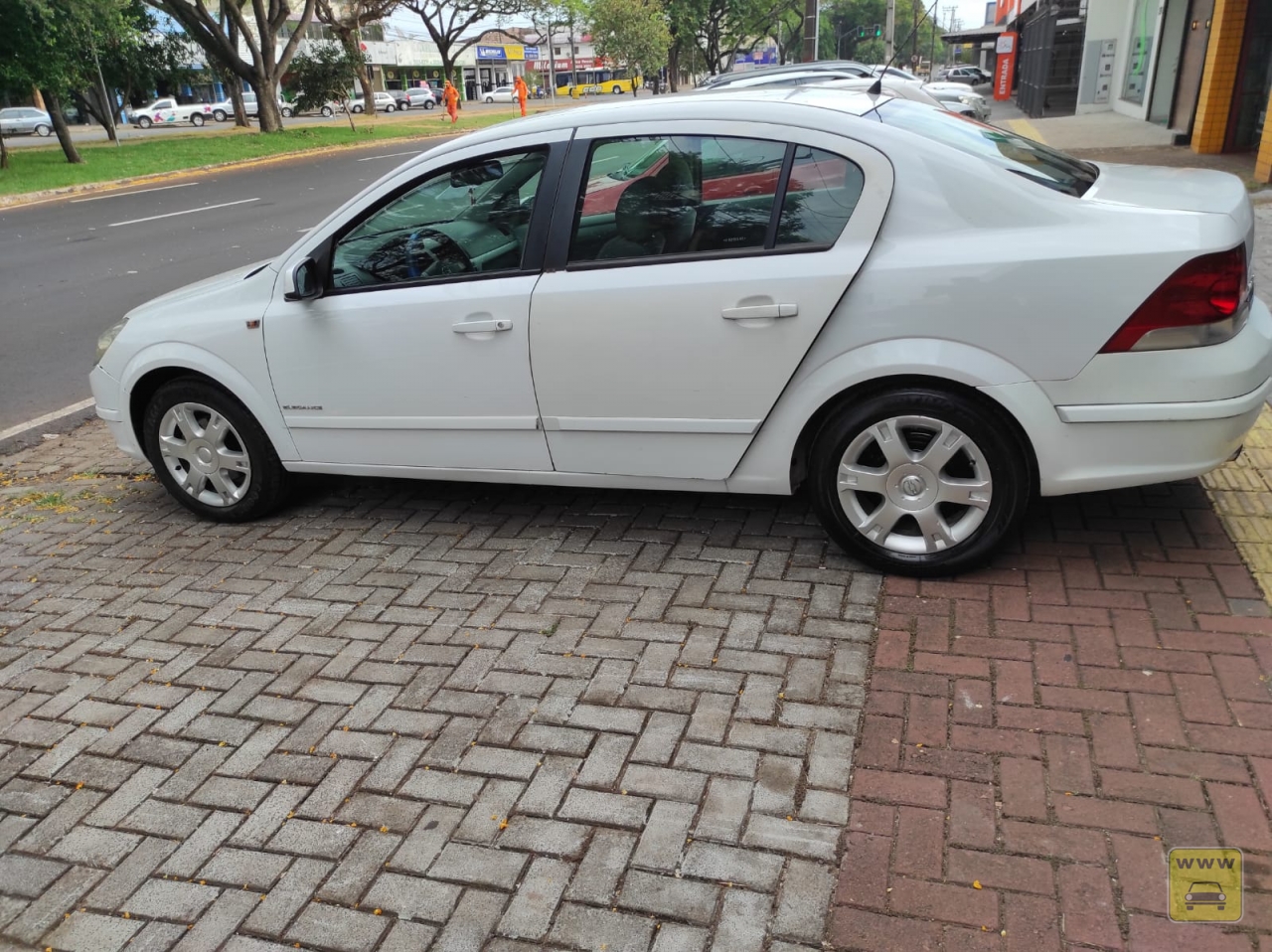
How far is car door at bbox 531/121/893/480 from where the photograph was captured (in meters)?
3.56

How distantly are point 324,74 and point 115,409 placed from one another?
117 feet

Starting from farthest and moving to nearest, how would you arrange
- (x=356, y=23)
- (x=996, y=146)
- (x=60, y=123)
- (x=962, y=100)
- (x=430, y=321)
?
1. (x=356, y=23)
2. (x=60, y=123)
3. (x=962, y=100)
4. (x=430, y=321)
5. (x=996, y=146)

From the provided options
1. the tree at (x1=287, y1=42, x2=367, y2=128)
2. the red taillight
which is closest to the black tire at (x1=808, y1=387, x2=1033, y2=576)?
the red taillight

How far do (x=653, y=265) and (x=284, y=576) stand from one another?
79.2 inches

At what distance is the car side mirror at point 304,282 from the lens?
4.26 metres

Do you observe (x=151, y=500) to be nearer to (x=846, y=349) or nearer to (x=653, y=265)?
(x=653, y=265)

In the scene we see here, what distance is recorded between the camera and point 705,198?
3.74 metres

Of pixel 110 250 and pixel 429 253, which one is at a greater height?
pixel 429 253

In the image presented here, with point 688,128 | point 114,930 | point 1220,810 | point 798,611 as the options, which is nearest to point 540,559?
point 798,611

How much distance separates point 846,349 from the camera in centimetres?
353

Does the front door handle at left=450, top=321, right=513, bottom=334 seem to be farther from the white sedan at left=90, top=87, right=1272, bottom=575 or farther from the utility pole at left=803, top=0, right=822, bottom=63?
→ the utility pole at left=803, top=0, right=822, bottom=63

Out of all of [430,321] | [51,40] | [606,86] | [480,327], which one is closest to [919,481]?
[480,327]

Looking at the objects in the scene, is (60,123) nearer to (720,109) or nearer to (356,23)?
(356,23)

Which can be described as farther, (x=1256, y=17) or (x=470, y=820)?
(x=1256, y=17)
